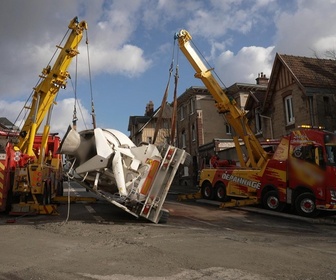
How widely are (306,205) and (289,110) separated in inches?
503

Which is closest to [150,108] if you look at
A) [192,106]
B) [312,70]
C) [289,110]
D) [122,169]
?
[192,106]

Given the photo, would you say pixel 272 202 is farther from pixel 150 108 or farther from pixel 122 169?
pixel 150 108

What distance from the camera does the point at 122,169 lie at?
9.70 m

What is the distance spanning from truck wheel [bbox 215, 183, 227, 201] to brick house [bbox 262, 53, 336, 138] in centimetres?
833

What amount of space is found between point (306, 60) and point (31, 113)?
60.3 feet

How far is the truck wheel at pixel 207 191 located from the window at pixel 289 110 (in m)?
8.79

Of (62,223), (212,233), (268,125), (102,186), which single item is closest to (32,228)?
(62,223)

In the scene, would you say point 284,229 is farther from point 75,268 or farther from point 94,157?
point 75,268

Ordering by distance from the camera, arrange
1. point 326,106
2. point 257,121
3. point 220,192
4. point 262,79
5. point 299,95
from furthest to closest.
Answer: point 262,79 → point 257,121 → point 299,95 → point 326,106 → point 220,192

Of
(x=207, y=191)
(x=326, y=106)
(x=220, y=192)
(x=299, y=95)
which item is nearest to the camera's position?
(x=220, y=192)

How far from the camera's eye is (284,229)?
9.74 meters

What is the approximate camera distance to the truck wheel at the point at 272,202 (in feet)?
43.3

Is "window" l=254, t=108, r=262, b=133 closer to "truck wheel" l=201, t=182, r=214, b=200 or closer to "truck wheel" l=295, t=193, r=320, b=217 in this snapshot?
"truck wheel" l=201, t=182, r=214, b=200

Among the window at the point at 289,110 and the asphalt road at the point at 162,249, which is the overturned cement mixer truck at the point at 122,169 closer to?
the asphalt road at the point at 162,249
